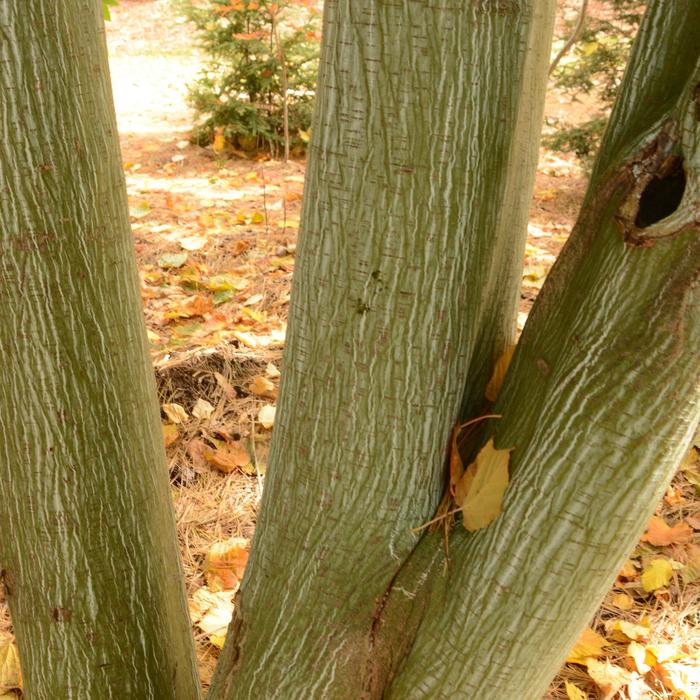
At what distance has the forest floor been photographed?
6.70ft

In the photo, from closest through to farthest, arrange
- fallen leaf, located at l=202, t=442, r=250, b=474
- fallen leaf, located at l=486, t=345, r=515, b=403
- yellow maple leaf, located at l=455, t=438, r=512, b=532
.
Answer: yellow maple leaf, located at l=455, t=438, r=512, b=532, fallen leaf, located at l=486, t=345, r=515, b=403, fallen leaf, located at l=202, t=442, r=250, b=474

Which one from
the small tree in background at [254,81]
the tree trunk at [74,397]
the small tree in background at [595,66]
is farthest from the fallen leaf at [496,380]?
the small tree in background at [254,81]

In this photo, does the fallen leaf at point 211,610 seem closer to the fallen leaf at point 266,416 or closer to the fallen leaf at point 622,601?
the fallen leaf at point 266,416

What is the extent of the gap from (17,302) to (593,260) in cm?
93

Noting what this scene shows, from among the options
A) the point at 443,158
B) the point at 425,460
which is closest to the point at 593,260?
the point at 443,158

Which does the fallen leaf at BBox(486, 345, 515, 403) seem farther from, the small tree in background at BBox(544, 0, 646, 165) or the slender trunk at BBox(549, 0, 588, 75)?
the small tree in background at BBox(544, 0, 646, 165)

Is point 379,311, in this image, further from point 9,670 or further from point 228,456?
point 228,456

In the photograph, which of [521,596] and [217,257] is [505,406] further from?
[217,257]

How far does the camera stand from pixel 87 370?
134 centimetres

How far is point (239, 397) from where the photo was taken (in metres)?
2.96

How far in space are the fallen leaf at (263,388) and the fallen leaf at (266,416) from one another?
0.33ft

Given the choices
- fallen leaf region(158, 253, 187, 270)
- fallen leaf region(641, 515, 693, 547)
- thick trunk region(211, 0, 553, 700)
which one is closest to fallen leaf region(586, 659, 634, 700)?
fallen leaf region(641, 515, 693, 547)

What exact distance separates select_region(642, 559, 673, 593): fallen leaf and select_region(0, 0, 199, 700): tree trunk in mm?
1367

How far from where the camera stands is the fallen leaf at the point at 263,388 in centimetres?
291
